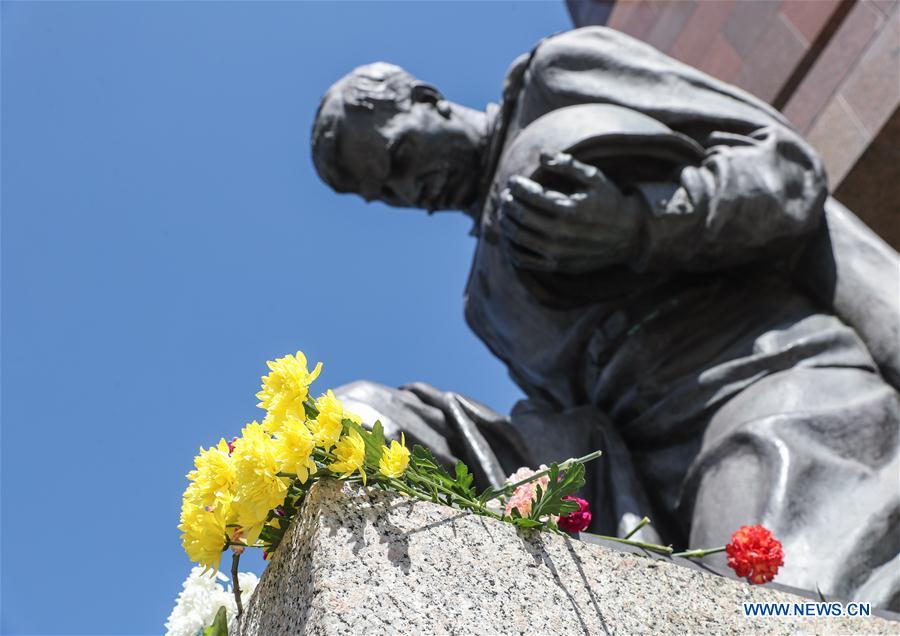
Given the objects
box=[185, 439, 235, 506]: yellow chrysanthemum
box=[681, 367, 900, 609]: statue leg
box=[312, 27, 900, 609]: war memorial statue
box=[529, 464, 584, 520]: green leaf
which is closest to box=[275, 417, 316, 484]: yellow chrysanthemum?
box=[185, 439, 235, 506]: yellow chrysanthemum

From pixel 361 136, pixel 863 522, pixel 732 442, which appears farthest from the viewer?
pixel 361 136

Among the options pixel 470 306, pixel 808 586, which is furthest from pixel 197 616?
pixel 470 306

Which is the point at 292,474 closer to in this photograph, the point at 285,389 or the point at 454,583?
the point at 285,389

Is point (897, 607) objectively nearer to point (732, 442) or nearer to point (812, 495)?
point (812, 495)

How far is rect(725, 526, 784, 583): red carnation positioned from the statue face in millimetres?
2489

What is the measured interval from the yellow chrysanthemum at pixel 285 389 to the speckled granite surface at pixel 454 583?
12cm

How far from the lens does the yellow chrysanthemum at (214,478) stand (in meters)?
1.89

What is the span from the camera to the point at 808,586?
268cm

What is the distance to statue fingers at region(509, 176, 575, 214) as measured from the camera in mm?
3455

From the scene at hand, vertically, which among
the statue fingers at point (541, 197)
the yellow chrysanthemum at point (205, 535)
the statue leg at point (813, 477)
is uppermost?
the statue fingers at point (541, 197)

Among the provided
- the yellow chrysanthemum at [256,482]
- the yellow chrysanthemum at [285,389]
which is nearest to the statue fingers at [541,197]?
the yellow chrysanthemum at [285,389]

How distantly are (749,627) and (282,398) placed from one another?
34.2 inches

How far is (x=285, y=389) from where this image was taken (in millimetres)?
1890

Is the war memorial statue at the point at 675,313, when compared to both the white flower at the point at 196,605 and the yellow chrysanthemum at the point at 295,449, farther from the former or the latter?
the yellow chrysanthemum at the point at 295,449
